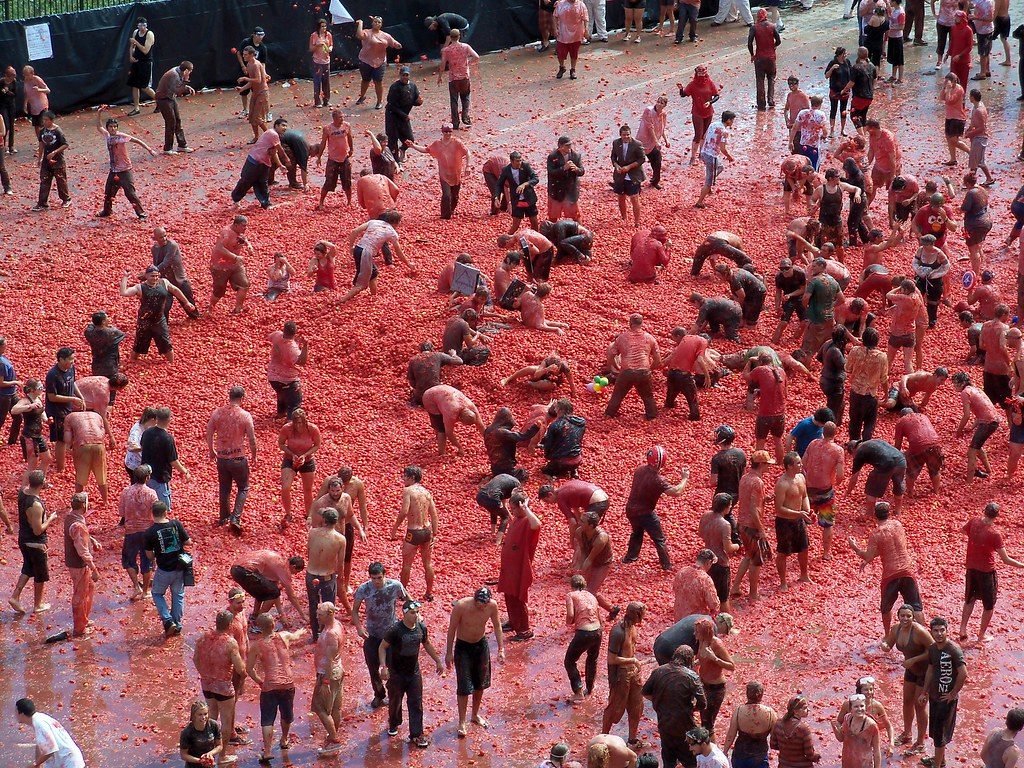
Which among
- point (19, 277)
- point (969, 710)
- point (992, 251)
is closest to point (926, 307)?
point (992, 251)

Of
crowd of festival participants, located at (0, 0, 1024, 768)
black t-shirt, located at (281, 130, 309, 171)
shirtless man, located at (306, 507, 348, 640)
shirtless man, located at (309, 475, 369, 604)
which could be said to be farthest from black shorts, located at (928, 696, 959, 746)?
black t-shirt, located at (281, 130, 309, 171)

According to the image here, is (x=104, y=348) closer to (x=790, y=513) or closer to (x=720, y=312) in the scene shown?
(x=720, y=312)

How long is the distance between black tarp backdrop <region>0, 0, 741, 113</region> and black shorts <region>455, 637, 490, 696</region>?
1978cm

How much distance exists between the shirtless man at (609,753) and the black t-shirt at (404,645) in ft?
6.24

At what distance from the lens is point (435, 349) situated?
2003cm

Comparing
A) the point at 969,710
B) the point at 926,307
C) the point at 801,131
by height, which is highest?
the point at 801,131

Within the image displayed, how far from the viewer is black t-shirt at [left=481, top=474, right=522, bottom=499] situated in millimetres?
16156

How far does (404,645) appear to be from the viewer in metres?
13.1

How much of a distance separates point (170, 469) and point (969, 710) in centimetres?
855

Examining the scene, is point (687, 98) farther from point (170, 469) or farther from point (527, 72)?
point (170, 469)

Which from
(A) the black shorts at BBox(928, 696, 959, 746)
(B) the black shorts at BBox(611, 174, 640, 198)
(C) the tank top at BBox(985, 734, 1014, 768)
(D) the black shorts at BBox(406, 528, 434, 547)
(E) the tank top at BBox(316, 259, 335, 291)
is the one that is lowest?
(A) the black shorts at BBox(928, 696, 959, 746)

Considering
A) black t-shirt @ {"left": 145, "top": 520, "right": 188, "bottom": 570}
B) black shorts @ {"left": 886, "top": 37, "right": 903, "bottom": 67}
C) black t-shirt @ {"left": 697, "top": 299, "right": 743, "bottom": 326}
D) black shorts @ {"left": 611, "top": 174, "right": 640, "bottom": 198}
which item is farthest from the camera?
black shorts @ {"left": 886, "top": 37, "right": 903, "bottom": 67}

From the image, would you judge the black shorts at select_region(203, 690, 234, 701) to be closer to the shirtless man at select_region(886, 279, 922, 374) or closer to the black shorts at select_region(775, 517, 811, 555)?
the black shorts at select_region(775, 517, 811, 555)

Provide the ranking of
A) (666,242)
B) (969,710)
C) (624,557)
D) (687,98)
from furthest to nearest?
(687,98) < (666,242) < (624,557) < (969,710)
